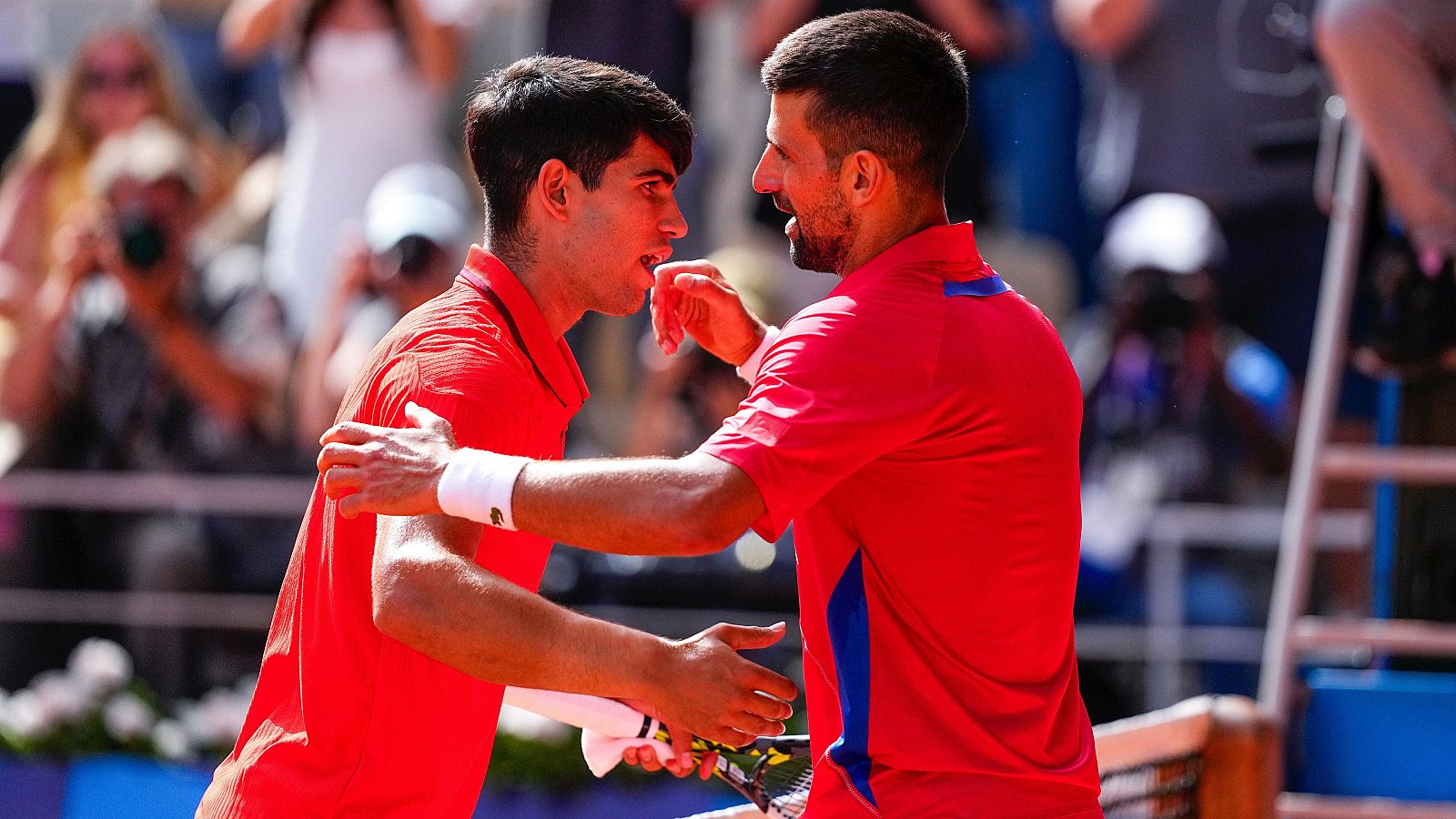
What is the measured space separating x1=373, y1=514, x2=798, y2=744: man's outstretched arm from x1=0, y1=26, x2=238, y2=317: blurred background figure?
21.6ft

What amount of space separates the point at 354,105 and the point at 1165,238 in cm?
395

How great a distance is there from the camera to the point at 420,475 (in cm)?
265

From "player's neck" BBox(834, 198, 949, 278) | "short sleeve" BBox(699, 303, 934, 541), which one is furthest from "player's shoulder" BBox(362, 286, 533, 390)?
"player's neck" BBox(834, 198, 949, 278)

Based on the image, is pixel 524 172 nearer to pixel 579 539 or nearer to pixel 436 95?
pixel 579 539

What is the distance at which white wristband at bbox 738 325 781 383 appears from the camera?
130 inches

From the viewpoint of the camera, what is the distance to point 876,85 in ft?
9.29

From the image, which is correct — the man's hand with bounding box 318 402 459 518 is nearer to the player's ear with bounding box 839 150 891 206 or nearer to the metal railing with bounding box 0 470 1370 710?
the player's ear with bounding box 839 150 891 206

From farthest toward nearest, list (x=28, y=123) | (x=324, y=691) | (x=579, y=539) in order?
(x=28, y=123) → (x=324, y=691) → (x=579, y=539)

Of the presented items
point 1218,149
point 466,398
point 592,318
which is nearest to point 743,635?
point 466,398

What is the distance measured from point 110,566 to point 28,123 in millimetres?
3381

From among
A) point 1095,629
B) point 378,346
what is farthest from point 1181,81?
point 378,346

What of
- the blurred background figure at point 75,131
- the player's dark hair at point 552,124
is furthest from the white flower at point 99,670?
the player's dark hair at point 552,124

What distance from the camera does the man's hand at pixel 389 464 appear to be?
264cm

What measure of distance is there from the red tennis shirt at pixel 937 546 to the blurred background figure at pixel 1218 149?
494 centimetres
